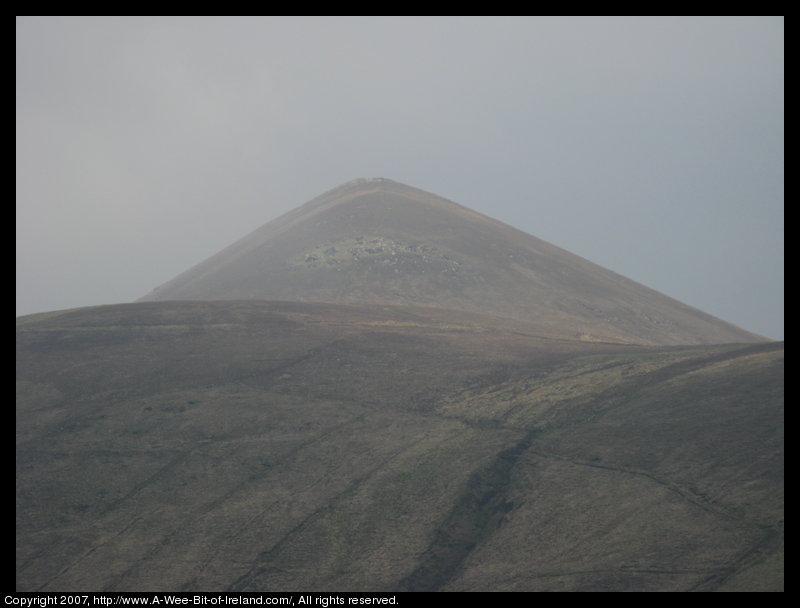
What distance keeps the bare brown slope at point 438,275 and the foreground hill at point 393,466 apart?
Result: 119ft

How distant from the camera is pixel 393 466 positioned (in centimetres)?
4619

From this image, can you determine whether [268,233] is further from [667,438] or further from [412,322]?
[667,438]

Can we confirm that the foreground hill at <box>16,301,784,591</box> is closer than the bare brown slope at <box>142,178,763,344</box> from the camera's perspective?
Yes

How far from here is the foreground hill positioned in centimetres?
3619

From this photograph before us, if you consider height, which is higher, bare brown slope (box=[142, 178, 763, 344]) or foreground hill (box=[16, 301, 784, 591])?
bare brown slope (box=[142, 178, 763, 344])

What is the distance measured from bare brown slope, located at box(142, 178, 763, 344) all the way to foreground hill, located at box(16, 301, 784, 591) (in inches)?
1433

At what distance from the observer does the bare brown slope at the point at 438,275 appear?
10588cm

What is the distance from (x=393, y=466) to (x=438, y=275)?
7093 cm

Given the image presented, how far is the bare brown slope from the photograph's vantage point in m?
106

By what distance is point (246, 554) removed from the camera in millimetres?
38438

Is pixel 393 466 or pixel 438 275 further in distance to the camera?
pixel 438 275

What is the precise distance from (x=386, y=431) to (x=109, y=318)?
38.9m

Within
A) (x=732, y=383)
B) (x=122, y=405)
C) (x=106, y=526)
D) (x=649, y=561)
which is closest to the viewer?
(x=649, y=561)

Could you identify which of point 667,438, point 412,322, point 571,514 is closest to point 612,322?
point 412,322
